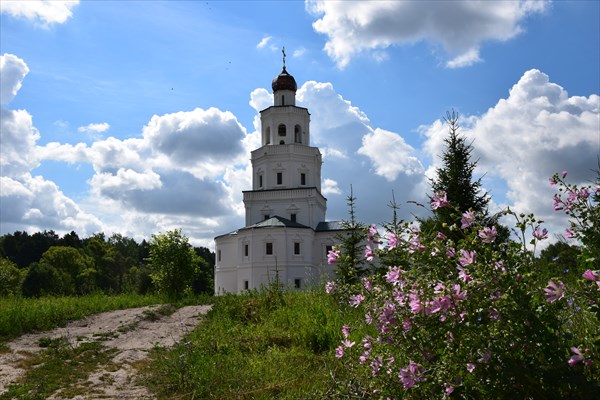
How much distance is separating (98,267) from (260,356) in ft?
235

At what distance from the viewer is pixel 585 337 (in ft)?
11.8

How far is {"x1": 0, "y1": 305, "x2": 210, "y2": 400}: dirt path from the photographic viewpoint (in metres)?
6.40

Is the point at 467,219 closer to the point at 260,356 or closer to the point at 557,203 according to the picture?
the point at 557,203

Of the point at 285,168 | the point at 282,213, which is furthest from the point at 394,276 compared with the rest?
the point at 285,168

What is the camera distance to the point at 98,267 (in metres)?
73.1

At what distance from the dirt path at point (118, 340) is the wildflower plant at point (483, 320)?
11.7ft

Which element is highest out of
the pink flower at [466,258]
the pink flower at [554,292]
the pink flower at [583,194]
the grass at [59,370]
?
the pink flower at [583,194]

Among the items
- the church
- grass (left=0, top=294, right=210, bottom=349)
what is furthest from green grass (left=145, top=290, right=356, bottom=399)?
the church

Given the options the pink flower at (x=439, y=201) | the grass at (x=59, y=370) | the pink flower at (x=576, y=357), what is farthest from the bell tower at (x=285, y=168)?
the pink flower at (x=576, y=357)

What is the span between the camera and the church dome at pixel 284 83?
156ft

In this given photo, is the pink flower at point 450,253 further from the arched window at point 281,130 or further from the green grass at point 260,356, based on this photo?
the arched window at point 281,130

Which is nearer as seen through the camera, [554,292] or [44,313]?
[554,292]

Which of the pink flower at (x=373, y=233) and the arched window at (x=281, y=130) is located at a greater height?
the arched window at (x=281, y=130)

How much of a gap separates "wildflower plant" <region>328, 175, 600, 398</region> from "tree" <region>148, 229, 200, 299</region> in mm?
19502
